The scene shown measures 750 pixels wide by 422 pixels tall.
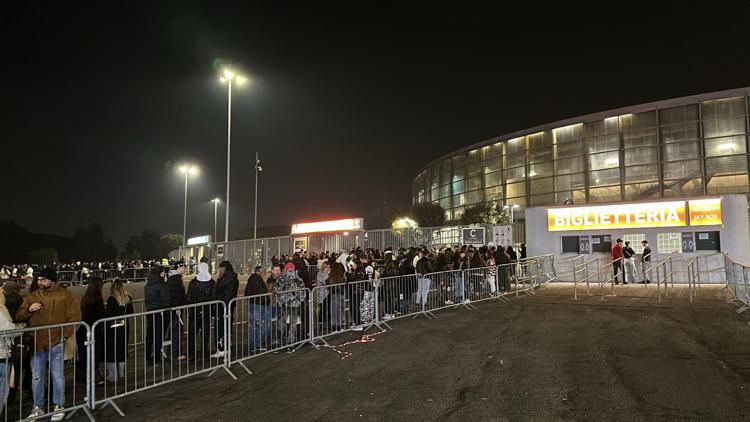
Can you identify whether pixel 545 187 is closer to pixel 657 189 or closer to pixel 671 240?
pixel 657 189

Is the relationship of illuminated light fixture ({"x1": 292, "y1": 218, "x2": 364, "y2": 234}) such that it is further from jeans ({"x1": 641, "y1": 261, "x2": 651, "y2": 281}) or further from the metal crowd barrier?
the metal crowd barrier

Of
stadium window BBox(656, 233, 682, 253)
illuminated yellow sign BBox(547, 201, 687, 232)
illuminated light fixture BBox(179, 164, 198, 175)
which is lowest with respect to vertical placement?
stadium window BBox(656, 233, 682, 253)

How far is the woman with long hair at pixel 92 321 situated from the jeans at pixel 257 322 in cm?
245

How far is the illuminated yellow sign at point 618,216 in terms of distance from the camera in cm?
1894

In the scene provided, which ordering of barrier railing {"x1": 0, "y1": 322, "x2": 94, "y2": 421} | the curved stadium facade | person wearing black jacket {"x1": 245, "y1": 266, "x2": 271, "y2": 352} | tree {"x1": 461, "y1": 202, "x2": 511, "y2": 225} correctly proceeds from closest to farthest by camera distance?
barrier railing {"x1": 0, "y1": 322, "x2": 94, "y2": 421}, person wearing black jacket {"x1": 245, "y1": 266, "x2": 271, "y2": 352}, the curved stadium facade, tree {"x1": 461, "y1": 202, "x2": 511, "y2": 225}

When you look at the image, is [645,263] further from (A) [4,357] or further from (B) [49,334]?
(A) [4,357]

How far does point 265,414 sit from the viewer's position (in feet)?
18.4

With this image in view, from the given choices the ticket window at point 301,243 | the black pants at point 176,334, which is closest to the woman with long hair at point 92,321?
the black pants at point 176,334

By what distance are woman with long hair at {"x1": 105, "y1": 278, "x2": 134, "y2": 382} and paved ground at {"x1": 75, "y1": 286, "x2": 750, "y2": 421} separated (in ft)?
3.12

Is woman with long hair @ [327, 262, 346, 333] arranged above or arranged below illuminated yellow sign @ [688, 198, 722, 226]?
below

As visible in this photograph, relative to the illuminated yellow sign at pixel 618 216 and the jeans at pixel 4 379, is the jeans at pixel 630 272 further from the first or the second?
the jeans at pixel 4 379

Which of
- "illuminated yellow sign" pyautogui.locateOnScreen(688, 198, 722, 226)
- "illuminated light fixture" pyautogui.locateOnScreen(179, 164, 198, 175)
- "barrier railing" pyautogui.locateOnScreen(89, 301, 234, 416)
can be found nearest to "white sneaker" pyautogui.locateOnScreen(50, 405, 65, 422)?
"barrier railing" pyautogui.locateOnScreen(89, 301, 234, 416)

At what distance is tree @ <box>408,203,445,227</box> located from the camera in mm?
51956

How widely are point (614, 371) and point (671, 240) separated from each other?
14793 millimetres
